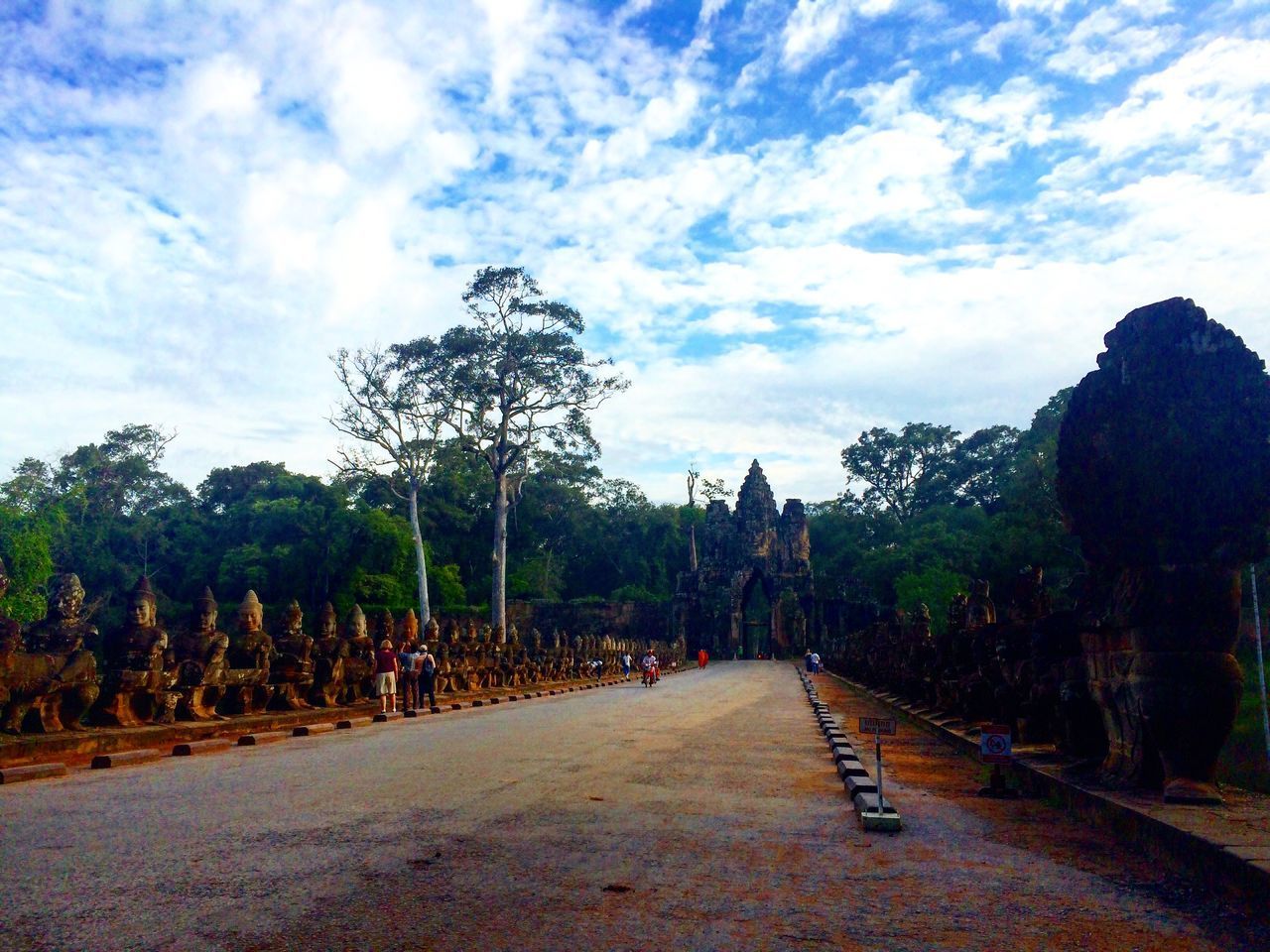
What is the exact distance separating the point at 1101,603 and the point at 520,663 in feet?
79.4

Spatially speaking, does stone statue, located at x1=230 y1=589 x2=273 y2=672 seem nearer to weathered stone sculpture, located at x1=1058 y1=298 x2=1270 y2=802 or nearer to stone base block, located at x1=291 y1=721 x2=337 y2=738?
stone base block, located at x1=291 y1=721 x2=337 y2=738

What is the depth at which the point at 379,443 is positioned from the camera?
38.1m

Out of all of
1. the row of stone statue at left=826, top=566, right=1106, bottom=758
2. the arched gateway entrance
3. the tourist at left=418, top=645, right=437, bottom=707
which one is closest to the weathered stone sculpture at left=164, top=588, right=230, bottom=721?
the tourist at left=418, top=645, right=437, bottom=707

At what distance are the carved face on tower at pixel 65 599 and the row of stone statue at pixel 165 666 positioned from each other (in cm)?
1

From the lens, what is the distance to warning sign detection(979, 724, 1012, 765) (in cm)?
721

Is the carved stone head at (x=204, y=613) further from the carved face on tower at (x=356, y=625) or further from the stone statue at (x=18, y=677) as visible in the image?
the carved face on tower at (x=356, y=625)

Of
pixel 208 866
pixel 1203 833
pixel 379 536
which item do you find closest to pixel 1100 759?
pixel 1203 833

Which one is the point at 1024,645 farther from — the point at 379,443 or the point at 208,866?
the point at 379,443

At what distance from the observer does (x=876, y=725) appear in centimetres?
675

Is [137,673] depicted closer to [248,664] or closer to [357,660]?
[248,664]

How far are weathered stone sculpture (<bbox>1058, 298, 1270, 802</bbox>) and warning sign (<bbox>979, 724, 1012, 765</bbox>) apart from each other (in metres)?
0.75

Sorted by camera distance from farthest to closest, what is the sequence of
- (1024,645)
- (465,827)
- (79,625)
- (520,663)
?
(520,663), (79,625), (1024,645), (465,827)

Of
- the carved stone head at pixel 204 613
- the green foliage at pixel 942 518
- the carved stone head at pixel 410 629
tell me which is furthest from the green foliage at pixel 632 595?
the carved stone head at pixel 204 613

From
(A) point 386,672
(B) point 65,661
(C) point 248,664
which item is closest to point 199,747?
(B) point 65,661
